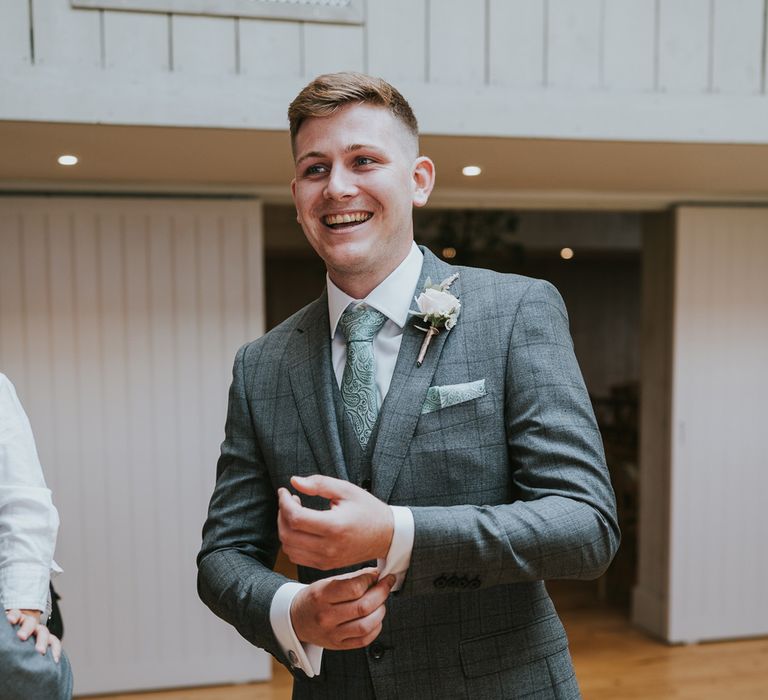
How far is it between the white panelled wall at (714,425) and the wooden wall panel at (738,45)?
4.93ft

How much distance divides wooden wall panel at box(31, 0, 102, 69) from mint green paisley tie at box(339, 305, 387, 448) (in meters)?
1.85

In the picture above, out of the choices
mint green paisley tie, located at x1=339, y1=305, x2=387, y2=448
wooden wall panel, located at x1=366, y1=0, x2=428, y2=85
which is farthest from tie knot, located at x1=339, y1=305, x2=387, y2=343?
wooden wall panel, located at x1=366, y1=0, x2=428, y2=85

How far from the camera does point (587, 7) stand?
2900mm

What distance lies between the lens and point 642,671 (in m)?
4.21

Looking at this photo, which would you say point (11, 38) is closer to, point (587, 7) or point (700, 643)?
point (587, 7)

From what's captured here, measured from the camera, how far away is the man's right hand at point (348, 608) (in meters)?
0.97

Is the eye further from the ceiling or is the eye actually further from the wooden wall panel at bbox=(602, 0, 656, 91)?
the wooden wall panel at bbox=(602, 0, 656, 91)

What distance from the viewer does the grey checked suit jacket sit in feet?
3.52

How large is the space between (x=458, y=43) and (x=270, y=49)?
0.68 m

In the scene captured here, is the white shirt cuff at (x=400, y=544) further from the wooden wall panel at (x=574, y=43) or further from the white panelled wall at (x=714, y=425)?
the white panelled wall at (x=714, y=425)

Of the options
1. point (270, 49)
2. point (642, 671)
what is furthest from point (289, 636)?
point (642, 671)

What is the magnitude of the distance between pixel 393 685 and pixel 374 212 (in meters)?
0.73

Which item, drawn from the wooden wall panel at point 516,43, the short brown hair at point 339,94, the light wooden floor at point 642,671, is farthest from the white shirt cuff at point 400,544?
the light wooden floor at point 642,671

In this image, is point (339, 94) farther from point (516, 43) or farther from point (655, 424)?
point (655, 424)
